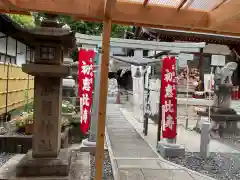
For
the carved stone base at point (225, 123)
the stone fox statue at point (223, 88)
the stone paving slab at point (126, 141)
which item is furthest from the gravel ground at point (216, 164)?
the stone fox statue at point (223, 88)

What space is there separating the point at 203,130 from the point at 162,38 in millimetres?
9809

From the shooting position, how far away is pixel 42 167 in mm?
4961

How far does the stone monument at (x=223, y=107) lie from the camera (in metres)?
11.7

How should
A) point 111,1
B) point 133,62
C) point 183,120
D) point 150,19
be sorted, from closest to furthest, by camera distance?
point 111,1 → point 150,19 → point 133,62 → point 183,120

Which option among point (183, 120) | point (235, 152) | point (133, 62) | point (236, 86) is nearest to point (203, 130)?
point (235, 152)

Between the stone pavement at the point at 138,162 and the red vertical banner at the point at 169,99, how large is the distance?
883 millimetres

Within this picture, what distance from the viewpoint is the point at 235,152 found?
347 inches

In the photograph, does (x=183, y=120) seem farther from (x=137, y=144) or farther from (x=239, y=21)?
(x=239, y=21)

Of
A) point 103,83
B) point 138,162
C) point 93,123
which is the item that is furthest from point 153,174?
point 103,83

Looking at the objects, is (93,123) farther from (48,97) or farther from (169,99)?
(48,97)

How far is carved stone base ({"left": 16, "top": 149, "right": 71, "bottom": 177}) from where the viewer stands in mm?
4896

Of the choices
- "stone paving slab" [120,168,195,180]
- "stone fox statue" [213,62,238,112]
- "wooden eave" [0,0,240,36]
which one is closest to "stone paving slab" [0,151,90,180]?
"stone paving slab" [120,168,195,180]

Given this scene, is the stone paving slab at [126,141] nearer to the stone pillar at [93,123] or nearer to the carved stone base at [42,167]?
the stone pillar at [93,123]

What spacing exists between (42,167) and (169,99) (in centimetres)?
429
